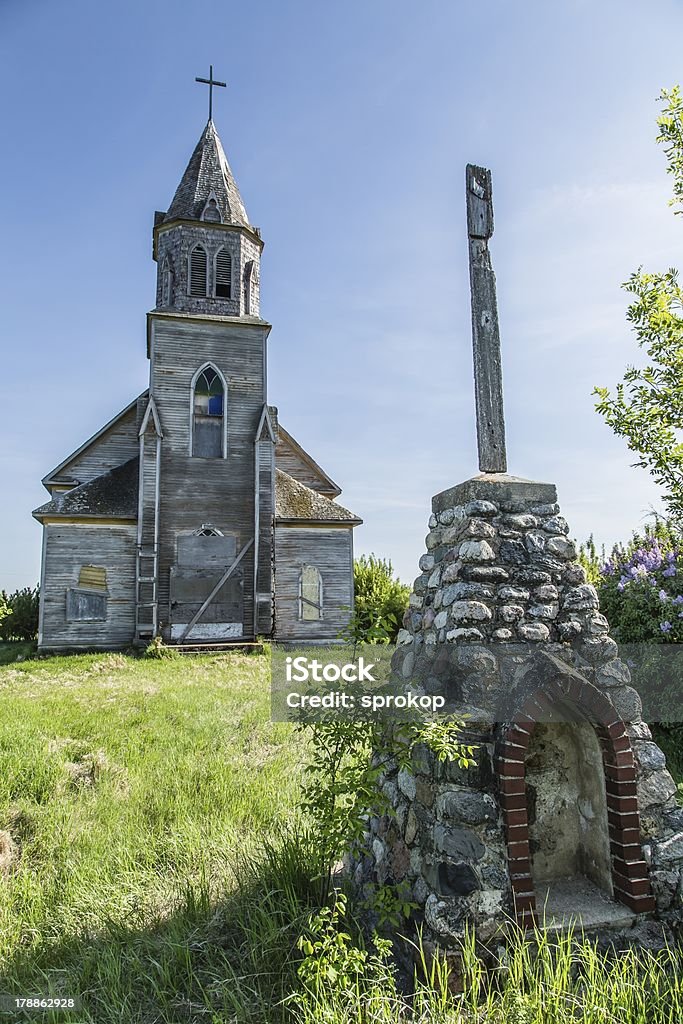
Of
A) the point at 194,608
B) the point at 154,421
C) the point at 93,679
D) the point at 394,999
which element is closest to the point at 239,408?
the point at 154,421

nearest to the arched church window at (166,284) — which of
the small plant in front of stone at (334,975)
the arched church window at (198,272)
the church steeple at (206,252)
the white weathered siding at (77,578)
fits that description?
the church steeple at (206,252)

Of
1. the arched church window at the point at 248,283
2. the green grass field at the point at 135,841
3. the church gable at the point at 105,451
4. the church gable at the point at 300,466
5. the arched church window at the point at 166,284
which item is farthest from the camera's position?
the church gable at the point at 300,466

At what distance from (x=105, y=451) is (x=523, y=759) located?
19.6 metres

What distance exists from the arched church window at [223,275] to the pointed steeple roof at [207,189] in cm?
103

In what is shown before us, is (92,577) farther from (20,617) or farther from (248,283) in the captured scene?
(248,283)

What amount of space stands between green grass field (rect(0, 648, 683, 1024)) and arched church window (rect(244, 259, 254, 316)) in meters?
14.6

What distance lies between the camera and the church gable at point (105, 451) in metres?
20.8

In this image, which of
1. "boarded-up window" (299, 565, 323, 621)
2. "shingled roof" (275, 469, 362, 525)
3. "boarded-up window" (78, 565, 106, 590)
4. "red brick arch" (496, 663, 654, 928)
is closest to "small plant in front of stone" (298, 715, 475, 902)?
"red brick arch" (496, 663, 654, 928)

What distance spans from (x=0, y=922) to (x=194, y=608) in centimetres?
1353

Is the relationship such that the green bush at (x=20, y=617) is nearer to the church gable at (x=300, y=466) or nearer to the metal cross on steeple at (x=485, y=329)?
the church gable at (x=300, y=466)

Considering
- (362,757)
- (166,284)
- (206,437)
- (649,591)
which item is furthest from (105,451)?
(362,757)

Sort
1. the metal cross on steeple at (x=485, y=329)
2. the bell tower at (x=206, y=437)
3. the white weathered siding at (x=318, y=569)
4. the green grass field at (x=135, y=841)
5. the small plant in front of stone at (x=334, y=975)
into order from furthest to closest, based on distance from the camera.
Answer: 1. the white weathered siding at (x=318, y=569)
2. the bell tower at (x=206, y=437)
3. the metal cross on steeple at (x=485, y=329)
4. the green grass field at (x=135, y=841)
5. the small plant in front of stone at (x=334, y=975)

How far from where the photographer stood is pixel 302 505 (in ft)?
67.2

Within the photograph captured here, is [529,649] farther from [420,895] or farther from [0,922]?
[0,922]
